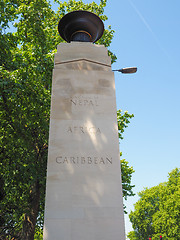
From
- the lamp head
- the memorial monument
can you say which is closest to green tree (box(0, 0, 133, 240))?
the lamp head

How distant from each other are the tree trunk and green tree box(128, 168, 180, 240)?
25087 millimetres

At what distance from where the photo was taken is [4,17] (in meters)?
13.1

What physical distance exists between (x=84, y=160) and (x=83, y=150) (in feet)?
0.92

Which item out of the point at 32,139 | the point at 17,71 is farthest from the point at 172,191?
the point at 17,71

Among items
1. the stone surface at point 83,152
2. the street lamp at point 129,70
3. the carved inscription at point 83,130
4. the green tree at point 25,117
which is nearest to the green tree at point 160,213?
the green tree at point 25,117

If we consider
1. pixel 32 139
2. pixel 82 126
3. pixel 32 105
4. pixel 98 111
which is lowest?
pixel 82 126

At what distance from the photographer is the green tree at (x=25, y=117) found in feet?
37.7

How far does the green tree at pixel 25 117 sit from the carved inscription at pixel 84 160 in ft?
19.5

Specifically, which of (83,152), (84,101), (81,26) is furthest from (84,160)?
(81,26)

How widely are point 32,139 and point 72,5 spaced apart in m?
12.5

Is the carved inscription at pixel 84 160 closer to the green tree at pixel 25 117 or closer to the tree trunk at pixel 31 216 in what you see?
the green tree at pixel 25 117

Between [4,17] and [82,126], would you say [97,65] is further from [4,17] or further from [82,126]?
[4,17]

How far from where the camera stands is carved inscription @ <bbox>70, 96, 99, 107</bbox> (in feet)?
20.8

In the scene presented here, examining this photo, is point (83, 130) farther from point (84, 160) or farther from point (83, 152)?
point (84, 160)
